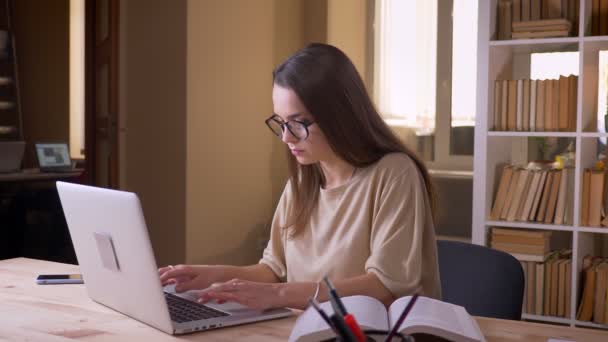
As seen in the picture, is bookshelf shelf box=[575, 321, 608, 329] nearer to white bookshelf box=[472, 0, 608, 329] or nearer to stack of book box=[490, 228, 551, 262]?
white bookshelf box=[472, 0, 608, 329]

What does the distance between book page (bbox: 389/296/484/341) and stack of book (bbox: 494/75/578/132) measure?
2.52 metres

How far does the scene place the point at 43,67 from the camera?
7.09 meters

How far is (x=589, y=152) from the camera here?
376 centimetres

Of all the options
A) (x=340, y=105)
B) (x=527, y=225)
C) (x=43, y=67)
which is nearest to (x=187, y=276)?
(x=340, y=105)

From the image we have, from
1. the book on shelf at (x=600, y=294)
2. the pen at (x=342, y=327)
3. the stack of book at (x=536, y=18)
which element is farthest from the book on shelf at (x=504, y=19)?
the pen at (x=342, y=327)

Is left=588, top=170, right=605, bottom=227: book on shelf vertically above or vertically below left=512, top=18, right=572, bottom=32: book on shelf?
below

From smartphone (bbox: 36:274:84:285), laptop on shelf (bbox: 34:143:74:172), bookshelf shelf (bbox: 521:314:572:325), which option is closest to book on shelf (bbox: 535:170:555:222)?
bookshelf shelf (bbox: 521:314:572:325)

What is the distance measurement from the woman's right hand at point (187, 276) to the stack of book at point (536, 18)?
2.45m

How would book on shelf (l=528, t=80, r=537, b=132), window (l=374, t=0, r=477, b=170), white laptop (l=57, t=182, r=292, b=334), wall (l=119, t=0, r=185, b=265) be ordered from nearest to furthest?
white laptop (l=57, t=182, r=292, b=334) → book on shelf (l=528, t=80, r=537, b=132) → wall (l=119, t=0, r=185, b=265) → window (l=374, t=0, r=477, b=170)

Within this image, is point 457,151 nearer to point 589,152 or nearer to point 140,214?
point 589,152

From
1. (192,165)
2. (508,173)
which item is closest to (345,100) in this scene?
(508,173)

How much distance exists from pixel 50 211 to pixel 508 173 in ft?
9.01

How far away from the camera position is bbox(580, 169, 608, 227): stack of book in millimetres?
3623

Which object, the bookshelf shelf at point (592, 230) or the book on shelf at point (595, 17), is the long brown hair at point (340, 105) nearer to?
the bookshelf shelf at point (592, 230)
